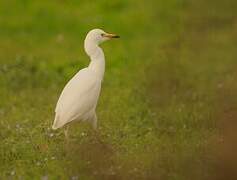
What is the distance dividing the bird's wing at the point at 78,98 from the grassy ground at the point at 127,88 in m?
0.38

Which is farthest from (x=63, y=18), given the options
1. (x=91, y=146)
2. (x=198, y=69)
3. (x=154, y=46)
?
(x=91, y=146)

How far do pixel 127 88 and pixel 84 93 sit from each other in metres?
4.14

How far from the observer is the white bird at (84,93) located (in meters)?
11.7

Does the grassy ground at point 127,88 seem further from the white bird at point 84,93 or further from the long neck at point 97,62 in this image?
the long neck at point 97,62

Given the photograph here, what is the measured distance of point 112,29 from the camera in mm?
20328

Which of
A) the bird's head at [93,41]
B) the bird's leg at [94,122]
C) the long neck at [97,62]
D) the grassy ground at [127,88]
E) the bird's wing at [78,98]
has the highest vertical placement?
the bird's head at [93,41]

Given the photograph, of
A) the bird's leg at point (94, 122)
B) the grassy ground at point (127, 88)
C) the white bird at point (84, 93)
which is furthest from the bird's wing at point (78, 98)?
the grassy ground at point (127, 88)

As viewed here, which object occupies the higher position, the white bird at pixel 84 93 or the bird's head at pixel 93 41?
the bird's head at pixel 93 41

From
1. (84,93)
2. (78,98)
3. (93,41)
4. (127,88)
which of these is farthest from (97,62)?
(127,88)

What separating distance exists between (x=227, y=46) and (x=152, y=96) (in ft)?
15.3

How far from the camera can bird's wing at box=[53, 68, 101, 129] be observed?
11688 millimetres

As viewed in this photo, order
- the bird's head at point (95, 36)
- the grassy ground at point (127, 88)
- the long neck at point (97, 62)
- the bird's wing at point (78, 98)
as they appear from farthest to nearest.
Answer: the bird's head at point (95, 36)
the long neck at point (97, 62)
the bird's wing at point (78, 98)
the grassy ground at point (127, 88)

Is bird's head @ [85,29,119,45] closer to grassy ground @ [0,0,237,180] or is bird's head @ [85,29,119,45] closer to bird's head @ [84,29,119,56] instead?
bird's head @ [84,29,119,56]

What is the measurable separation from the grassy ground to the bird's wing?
14.8 inches
